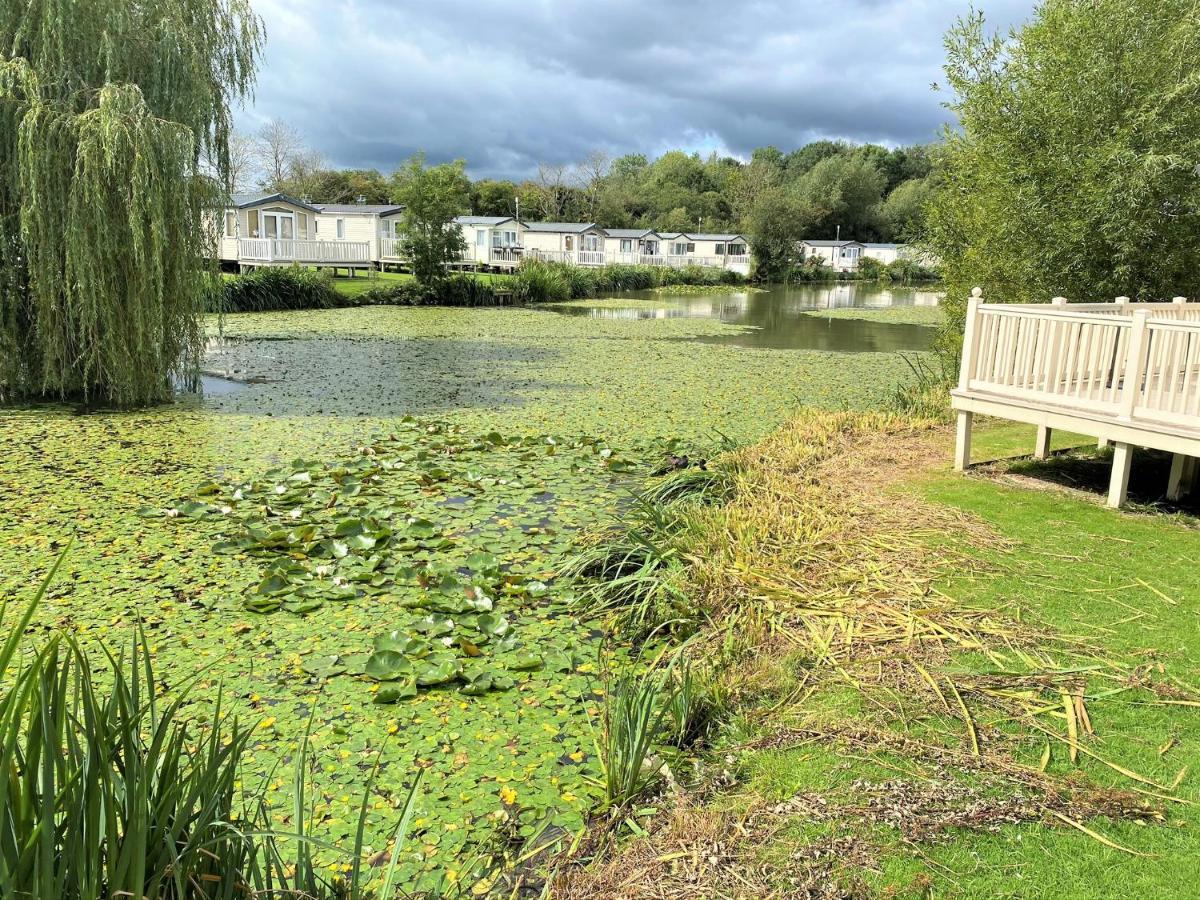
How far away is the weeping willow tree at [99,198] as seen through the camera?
8.91 metres

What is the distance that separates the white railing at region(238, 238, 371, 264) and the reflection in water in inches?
354

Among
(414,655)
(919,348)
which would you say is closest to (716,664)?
(414,655)

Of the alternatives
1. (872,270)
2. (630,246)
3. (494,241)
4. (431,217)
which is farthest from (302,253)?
(872,270)

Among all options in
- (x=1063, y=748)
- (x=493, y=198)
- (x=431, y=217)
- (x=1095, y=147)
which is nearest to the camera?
(x=1063, y=748)

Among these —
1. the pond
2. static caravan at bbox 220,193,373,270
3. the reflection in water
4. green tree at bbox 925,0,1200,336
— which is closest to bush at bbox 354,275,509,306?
the reflection in water

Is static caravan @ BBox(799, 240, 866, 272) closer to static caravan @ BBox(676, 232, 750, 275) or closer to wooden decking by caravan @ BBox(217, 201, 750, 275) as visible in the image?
static caravan @ BBox(676, 232, 750, 275)

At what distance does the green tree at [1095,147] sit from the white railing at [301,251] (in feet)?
78.0

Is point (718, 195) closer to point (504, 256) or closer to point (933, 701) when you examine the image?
point (504, 256)

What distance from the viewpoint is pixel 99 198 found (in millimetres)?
8844

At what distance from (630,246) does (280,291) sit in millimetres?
32664

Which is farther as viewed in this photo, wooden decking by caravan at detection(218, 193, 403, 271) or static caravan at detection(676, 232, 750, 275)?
static caravan at detection(676, 232, 750, 275)

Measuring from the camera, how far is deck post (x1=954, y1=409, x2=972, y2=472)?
22.0 feet

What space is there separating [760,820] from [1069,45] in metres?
8.87

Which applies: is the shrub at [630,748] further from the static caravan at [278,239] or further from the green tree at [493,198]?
the green tree at [493,198]
